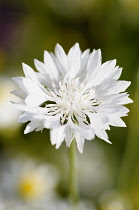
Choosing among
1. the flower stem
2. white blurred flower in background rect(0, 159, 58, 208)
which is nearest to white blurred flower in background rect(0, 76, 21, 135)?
white blurred flower in background rect(0, 159, 58, 208)

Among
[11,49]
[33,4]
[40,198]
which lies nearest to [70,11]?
[33,4]

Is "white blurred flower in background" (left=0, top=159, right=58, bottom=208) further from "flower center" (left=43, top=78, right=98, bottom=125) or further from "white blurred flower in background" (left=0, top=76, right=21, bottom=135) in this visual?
"flower center" (left=43, top=78, right=98, bottom=125)

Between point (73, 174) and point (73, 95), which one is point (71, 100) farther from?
point (73, 174)

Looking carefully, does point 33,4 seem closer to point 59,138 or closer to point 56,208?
point 56,208

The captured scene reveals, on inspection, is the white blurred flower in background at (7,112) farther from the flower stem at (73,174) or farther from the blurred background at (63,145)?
the flower stem at (73,174)

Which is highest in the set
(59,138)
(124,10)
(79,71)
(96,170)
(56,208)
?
(124,10)

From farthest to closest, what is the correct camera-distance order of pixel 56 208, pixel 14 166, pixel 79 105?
pixel 14 166, pixel 56 208, pixel 79 105

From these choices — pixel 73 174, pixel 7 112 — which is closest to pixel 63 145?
pixel 7 112
